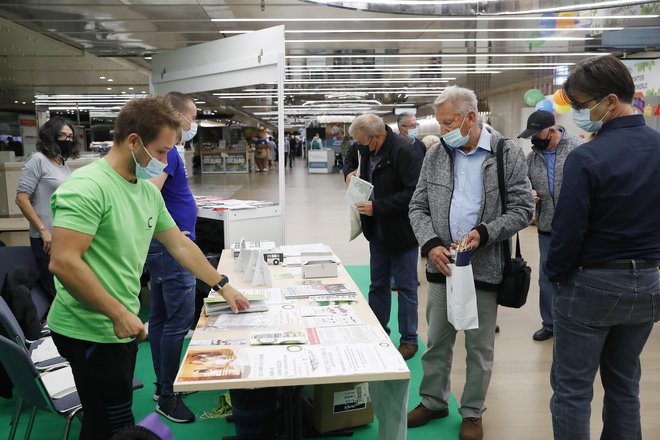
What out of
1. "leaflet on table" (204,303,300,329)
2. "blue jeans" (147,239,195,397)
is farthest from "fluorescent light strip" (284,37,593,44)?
"leaflet on table" (204,303,300,329)

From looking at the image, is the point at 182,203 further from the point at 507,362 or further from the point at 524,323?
the point at 524,323

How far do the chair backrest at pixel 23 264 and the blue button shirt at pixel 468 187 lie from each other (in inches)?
102

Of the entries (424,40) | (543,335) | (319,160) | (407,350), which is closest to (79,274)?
(407,350)

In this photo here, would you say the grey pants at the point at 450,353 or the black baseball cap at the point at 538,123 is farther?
the black baseball cap at the point at 538,123

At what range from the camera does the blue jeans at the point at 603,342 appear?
181 centimetres

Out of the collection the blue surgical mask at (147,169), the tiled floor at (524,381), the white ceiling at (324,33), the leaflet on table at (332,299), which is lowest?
the tiled floor at (524,381)

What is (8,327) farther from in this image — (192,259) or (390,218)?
(390,218)

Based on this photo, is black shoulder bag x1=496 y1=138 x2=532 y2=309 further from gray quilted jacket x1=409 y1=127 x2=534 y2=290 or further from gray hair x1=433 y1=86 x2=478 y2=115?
gray hair x1=433 y1=86 x2=478 y2=115

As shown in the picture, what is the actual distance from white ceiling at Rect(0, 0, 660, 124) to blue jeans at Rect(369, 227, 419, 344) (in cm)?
404

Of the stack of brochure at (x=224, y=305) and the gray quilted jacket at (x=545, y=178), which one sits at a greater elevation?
the gray quilted jacket at (x=545, y=178)

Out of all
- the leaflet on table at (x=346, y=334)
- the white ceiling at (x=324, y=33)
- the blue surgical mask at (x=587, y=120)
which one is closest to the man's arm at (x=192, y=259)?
the leaflet on table at (x=346, y=334)

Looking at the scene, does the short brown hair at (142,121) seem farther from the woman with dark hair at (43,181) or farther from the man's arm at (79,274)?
the woman with dark hair at (43,181)

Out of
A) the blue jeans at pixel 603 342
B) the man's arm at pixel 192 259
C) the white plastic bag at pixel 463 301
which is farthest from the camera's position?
the white plastic bag at pixel 463 301

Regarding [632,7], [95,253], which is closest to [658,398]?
[95,253]
